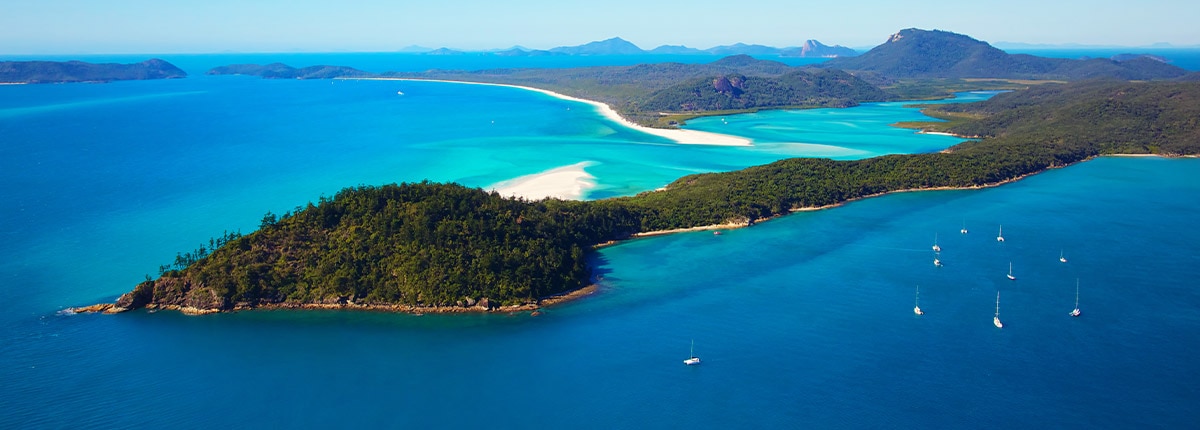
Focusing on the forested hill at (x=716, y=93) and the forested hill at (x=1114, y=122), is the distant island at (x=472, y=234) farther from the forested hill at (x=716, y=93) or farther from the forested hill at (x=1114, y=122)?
the forested hill at (x=716, y=93)

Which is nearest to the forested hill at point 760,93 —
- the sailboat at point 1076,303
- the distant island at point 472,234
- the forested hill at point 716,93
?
the forested hill at point 716,93

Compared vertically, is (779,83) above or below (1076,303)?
above

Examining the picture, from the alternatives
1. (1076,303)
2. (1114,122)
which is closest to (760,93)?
(1114,122)

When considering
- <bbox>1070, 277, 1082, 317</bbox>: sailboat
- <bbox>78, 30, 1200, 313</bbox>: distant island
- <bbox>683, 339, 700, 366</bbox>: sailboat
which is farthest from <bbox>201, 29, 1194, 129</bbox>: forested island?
<bbox>683, 339, 700, 366</bbox>: sailboat

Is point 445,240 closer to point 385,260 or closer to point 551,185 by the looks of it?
point 385,260

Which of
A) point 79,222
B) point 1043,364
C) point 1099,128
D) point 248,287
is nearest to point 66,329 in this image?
point 248,287

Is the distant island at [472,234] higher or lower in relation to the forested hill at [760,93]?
lower
